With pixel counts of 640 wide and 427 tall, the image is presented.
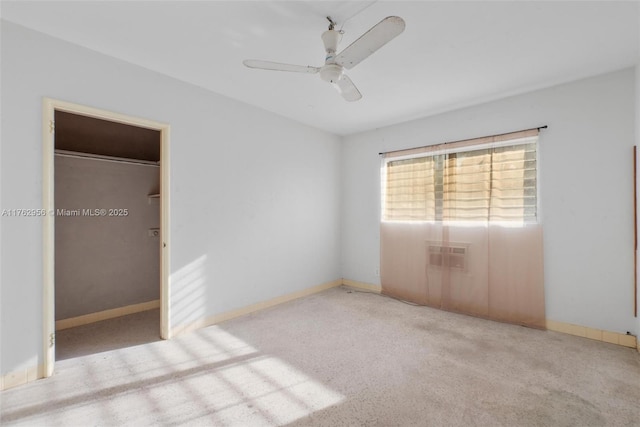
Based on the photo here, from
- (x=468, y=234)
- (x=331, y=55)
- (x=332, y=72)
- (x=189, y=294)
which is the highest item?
(x=331, y=55)

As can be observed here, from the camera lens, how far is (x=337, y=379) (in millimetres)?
2174

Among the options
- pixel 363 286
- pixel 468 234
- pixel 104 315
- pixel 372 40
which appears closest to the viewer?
pixel 372 40

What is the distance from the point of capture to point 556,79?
2936 mm

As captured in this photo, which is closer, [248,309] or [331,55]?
[331,55]

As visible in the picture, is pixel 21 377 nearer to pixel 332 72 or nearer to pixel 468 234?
pixel 332 72

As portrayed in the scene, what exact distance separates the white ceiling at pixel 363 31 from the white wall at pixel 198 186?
0.24 metres

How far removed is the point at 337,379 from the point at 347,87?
2.26 metres

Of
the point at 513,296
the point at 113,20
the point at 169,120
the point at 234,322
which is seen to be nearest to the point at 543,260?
the point at 513,296

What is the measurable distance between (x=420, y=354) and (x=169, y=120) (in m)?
3.33

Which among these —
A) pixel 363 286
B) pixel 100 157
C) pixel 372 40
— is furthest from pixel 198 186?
pixel 363 286

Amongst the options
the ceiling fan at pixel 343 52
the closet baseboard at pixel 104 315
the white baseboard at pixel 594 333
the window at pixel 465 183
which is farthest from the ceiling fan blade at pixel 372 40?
the closet baseboard at pixel 104 315

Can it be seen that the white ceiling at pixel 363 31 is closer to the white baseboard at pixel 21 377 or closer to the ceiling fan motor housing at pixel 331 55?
Result: the ceiling fan motor housing at pixel 331 55

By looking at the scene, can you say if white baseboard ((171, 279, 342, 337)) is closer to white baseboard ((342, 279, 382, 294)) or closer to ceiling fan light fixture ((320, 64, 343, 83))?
white baseboard ((342, 279, 382, 294))

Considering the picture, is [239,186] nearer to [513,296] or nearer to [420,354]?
[420,354]
